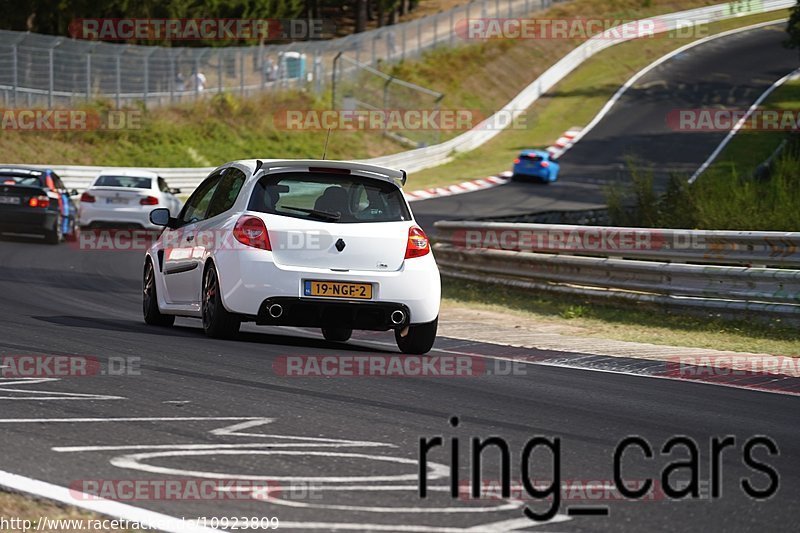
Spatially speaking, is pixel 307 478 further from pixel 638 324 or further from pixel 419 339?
pixel 638 324

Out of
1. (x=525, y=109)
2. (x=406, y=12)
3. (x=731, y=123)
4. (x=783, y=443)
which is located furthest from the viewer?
(x=406, y=12)

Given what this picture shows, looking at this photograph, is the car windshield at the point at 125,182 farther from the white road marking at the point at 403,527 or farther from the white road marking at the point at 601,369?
the white road marking at the point at 403,527

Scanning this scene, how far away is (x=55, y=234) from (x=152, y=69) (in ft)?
66.1

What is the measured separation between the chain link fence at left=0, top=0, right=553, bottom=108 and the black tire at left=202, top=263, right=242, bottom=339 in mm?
30155

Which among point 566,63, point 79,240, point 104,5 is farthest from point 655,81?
point 79,240

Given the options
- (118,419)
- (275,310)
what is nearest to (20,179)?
(275,310)

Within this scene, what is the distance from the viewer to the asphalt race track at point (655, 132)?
129 ft

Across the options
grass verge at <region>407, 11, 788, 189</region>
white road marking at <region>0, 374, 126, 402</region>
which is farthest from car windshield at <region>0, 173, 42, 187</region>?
grass verge at <region>407, 11, 788, 189</region>

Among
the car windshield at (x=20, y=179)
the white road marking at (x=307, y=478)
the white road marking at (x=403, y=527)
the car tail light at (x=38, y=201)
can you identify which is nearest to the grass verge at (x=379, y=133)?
the car windshield at (x=20, y=179)

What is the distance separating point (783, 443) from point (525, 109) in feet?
176

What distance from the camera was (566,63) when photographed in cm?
6625

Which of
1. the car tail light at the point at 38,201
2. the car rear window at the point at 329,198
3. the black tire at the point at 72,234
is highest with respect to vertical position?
the car tail light at the point at 38,201

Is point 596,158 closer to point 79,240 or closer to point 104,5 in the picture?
point 104,5

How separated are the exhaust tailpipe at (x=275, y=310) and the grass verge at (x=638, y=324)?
427cm
